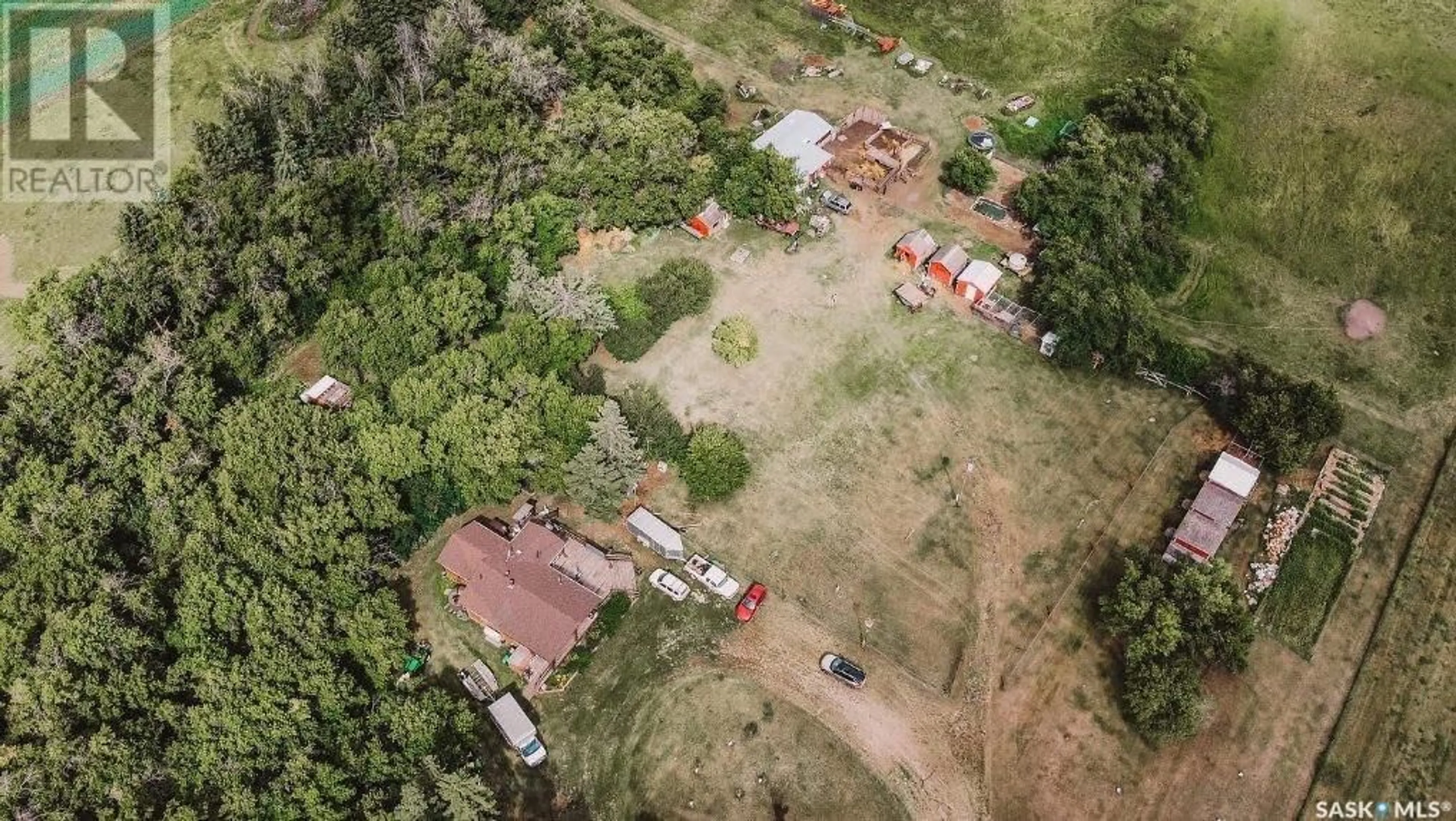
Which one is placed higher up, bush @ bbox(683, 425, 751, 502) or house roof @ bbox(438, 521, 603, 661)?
bush @ bbox(683, 425, 751, 502)

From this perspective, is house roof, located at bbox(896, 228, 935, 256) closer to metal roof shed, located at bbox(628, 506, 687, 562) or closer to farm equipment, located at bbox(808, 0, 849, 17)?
metal roof shed, located at bbox(628, 506, 687, 562)

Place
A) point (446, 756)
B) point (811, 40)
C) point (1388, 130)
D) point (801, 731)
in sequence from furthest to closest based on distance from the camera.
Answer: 1. point (811, 40)
2. point (1388, 130)
3. point (801, 731)
4. point (446, 756)

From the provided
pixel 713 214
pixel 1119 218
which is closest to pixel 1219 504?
pixel 1119 218

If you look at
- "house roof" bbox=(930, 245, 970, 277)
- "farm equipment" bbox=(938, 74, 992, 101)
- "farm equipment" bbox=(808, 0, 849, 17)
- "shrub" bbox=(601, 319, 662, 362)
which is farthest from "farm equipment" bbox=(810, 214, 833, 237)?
"farm equipment" bbox=(808, 0, 849, 17)

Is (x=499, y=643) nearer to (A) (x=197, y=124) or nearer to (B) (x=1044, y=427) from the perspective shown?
(B) (x=1044, y=427)

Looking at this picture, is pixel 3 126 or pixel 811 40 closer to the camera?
pixel 3 126

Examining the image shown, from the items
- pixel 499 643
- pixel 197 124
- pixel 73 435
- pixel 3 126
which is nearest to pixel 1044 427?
pixel 499 643

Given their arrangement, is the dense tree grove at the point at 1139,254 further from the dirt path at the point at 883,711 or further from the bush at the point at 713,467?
the dirt path at the point at 883,711
